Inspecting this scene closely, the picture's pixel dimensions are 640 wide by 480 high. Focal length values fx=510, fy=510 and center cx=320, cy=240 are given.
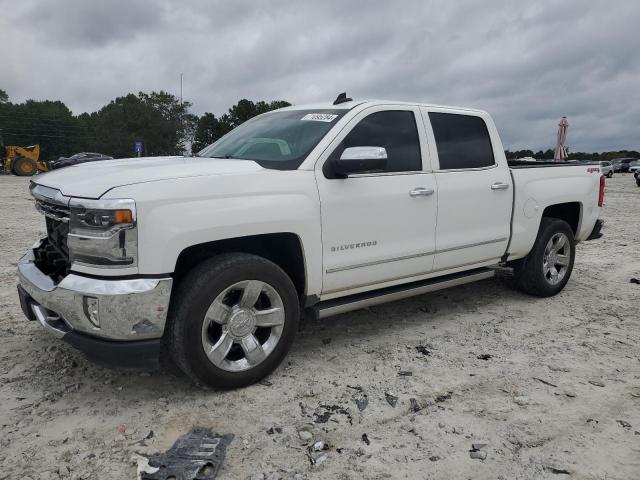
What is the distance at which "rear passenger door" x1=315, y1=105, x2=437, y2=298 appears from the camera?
3.46m

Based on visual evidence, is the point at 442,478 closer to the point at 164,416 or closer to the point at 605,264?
the point at 164,416

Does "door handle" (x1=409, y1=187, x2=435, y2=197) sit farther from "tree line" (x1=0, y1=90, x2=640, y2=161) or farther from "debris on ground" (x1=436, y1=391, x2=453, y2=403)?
"tree line" (x1=0, y1=90, x2=640, y2=161)

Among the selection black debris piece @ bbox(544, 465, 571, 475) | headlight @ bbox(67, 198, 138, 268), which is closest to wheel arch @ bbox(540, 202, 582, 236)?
black debris piece @ bbox(544, 465, 571, 475)

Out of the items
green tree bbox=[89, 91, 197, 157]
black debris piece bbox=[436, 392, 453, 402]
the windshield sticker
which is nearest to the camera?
black debris piece bbox=[436, 392, 453, 402]

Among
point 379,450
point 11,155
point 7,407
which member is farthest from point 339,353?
point 11,155

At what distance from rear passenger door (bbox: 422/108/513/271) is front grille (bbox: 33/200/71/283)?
2.66 m

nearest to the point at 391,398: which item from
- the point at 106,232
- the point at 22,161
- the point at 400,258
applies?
the point at 400,258

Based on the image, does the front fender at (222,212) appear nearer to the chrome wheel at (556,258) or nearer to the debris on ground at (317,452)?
the debris on ground at (317,452)

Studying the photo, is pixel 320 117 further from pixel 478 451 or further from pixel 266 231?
pixel 478 451

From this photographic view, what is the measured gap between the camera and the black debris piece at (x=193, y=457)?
7.79 ft

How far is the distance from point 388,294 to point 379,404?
3.28 feet

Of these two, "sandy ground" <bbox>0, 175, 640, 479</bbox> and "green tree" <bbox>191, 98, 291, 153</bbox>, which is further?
"green tree" <bbox>191, 98, 291, 153</bbox>

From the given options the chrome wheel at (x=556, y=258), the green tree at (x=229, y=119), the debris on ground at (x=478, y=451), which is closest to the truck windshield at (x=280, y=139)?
the debris on ground at (x=478, y=451)

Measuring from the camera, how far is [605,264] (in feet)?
22.6
